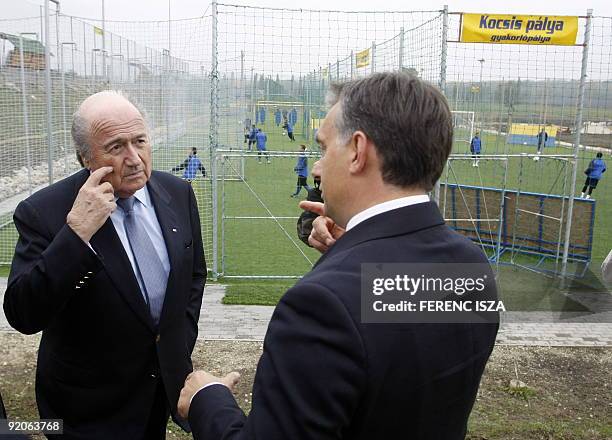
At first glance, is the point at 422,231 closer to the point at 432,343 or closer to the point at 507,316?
the point at 432,343

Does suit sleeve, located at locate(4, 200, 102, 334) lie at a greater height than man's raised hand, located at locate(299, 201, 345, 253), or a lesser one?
lesser

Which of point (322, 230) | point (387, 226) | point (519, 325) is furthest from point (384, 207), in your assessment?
point (519, 325)

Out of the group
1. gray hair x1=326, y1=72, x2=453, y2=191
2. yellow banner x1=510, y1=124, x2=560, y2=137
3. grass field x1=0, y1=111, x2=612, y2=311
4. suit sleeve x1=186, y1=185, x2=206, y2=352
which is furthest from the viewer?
yellow banner x1=510, y1=124, x2=560, y2=137

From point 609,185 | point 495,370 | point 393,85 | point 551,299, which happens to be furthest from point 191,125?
point 393,85

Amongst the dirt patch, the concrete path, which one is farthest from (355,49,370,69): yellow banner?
the dirt patch

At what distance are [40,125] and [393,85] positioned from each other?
1231cm

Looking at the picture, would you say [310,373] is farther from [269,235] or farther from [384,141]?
[269,235]

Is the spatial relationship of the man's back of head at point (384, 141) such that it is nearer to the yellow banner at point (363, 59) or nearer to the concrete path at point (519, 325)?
the concrete path at point (519, 325)

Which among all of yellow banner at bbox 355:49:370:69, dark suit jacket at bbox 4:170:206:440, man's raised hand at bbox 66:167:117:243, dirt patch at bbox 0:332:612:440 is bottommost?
dirt patch at bbox 0:332:612:440

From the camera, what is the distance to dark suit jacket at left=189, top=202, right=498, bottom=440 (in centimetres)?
117

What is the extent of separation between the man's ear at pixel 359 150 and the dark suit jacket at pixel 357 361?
0.12m

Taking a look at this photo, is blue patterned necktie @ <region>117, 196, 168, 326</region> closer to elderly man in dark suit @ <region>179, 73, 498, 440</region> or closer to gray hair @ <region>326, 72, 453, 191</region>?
elderly man in dark suit @ <region>179, 73, 498, 440</region>

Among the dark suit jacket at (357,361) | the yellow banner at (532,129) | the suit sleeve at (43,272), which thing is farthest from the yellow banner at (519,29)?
the yellow banner at (532,129)

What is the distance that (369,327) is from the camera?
3.95 feet
